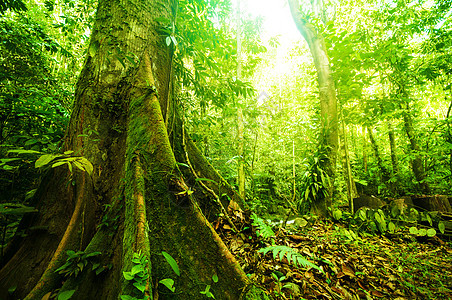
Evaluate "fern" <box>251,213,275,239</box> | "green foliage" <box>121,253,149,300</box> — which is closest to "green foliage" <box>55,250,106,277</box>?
"green foliage" <box>121,253,149,300</box>

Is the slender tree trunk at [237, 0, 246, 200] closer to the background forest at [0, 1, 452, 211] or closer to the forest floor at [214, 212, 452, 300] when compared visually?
the background forest at [0, 1, 452, 211]

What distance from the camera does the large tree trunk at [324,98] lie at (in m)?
4.54

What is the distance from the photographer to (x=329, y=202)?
4457 millimetres

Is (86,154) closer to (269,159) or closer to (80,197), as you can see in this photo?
(80,197)

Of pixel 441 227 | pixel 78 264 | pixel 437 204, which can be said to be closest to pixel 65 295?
pixel 78 264

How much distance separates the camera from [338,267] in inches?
90.2

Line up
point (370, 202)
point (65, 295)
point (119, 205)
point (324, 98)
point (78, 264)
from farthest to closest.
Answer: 1. point (324, 98)
2. point (370, 202)
3. point (119, 205)
4. point (78, 264)
5. point (65, 295)

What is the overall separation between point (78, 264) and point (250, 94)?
3658 mm

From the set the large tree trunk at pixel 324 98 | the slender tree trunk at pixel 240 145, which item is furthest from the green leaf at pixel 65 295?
the large tree trunk at pixel 324 98

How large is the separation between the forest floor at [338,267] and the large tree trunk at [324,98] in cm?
120

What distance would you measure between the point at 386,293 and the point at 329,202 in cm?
250

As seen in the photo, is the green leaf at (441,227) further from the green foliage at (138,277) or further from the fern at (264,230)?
the green foliage at (138,277)

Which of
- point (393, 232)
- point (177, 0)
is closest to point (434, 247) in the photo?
point (393, 232)

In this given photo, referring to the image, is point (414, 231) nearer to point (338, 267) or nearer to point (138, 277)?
point (338, 267)
